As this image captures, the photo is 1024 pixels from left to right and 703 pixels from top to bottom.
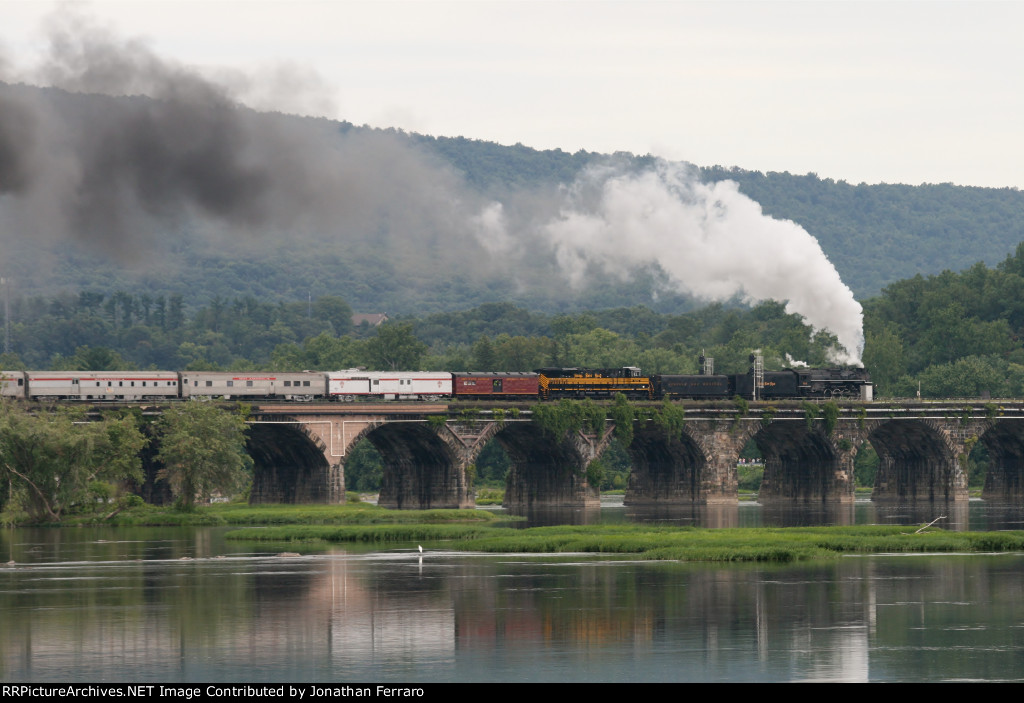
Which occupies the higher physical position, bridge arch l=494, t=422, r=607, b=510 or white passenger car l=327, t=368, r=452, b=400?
white passenger car l=327, t=368, r=452, b=400

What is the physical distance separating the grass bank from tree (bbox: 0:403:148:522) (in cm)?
1504

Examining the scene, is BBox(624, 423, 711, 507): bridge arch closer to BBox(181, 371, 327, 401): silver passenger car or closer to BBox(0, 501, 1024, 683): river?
BBox(181, 371, 327, 401): silver passenger car

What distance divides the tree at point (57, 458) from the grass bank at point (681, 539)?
592 inches

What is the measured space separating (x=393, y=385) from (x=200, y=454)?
35.3 metres

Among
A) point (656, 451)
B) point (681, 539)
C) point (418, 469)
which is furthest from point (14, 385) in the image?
point (681, 539)

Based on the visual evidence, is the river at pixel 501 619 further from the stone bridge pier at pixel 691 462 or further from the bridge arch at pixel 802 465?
the bridge arch at pixel 802 465

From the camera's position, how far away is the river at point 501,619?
53.6 metres

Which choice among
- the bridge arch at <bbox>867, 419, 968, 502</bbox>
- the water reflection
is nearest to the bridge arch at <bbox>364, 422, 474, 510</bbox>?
the bridge arch at <bbox>867, 419, 968, 502</bbox>

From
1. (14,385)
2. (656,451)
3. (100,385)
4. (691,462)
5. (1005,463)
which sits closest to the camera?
(14,385)

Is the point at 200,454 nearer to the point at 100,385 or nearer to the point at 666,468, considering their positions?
the point at 100,385

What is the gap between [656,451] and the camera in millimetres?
168750

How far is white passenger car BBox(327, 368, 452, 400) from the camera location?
6250 inches

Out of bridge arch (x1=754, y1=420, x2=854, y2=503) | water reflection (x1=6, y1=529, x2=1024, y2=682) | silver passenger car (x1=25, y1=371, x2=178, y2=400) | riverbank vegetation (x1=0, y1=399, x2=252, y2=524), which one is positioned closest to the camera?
water reflection (x1=6, y1=529, x2=1024, y2=682)

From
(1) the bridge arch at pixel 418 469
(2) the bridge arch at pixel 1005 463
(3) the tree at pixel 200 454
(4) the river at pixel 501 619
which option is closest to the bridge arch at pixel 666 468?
(1) the bridge arch at pixel 418 469
